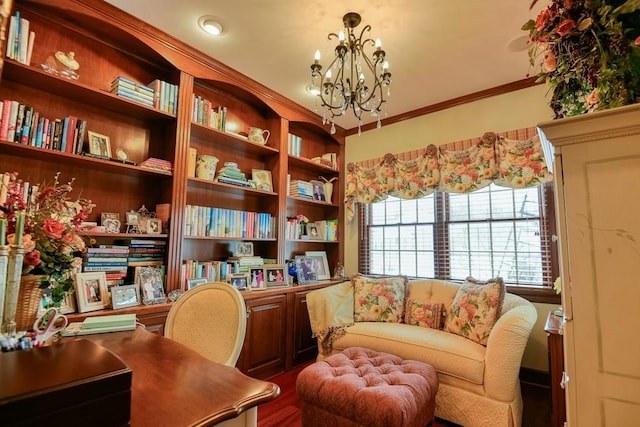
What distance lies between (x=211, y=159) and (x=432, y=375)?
7.87 ft

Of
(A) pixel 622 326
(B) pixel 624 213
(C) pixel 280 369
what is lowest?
(C) pixel 280 369

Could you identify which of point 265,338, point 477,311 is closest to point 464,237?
point 477,311

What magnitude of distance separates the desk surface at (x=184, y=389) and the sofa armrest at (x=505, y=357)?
1.72 m

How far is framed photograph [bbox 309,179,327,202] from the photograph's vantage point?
12.7ft

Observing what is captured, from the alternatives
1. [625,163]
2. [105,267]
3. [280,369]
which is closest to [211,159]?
[105,267]

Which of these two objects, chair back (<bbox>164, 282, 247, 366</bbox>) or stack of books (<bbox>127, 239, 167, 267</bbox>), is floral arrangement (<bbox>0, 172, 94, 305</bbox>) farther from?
stack of books (<bbox>127, 239, 167, 267</bbox>)

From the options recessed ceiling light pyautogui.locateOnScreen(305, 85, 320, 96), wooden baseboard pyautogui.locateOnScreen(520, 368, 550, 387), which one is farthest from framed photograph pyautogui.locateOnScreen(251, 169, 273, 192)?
wooden baseboard pyautogui.locateOnScreen(520, 368, 550, 387)

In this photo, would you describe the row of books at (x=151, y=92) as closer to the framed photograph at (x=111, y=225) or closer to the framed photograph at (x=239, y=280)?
the framed photograph at (x=111, y=225)

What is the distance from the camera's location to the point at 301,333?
3.18 metres

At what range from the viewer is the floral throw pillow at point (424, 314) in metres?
2.74

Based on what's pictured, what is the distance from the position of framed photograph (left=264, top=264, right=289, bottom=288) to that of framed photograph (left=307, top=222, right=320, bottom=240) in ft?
2.25

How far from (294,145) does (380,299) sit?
193 centimetres

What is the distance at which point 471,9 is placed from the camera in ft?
6.75

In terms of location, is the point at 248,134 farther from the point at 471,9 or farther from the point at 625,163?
the point at 625,163
